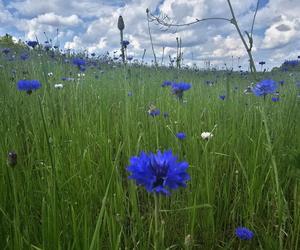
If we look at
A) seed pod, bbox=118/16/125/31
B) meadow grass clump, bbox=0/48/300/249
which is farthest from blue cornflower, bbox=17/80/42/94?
seed pod, bbox=118/16/125/31

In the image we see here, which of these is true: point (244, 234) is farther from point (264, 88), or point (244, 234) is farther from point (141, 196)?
point (264, 88)

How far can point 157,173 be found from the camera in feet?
2.48

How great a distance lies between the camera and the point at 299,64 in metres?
5.03

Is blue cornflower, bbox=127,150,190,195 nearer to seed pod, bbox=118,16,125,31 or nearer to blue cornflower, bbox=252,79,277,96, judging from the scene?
seed pod, bbox=118,16,125,31

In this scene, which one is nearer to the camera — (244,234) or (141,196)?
(244,234)

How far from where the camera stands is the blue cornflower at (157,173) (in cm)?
74

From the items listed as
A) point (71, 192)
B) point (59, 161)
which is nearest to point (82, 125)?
point (59, 161)

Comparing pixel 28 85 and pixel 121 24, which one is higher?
pixel 121 24

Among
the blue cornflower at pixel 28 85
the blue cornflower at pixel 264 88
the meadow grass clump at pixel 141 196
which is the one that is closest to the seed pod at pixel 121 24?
the meadow grass clump at pixel 141 196

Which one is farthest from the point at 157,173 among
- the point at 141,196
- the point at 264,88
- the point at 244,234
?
the point at 264,88

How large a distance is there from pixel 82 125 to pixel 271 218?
48.2 inches

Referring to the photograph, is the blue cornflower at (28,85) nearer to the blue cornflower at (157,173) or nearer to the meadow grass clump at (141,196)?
the meadow grass clump at (141,196)

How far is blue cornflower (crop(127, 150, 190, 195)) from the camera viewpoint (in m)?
0.74

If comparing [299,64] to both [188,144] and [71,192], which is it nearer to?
[188,144]
